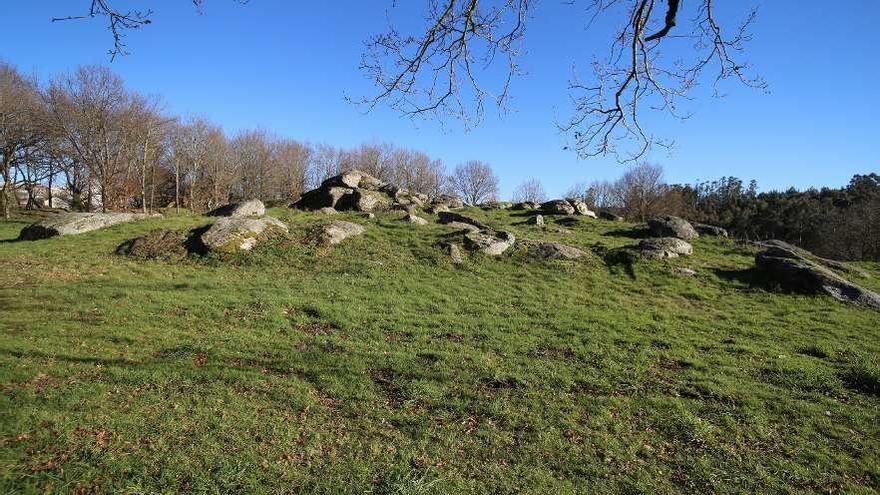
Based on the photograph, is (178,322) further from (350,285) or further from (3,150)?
(3,150)

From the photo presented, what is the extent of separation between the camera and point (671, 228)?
24.5 meters

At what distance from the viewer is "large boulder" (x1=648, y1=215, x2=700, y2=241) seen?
79.4 feet

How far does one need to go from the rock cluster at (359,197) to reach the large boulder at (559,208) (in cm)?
686

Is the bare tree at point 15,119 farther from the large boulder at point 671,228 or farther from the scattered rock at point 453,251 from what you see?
the large boulder at point 671,228

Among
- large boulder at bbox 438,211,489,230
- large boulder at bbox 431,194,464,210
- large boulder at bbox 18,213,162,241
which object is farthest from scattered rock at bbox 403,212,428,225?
large boulder at bbox 18,213,162,241

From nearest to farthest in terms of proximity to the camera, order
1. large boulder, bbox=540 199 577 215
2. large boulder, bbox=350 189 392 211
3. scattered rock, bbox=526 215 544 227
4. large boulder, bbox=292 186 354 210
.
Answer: scattered rock, bbox=526 215 544 227, large boulder, bbox=350 189 392 211, large boulder, bbox=292 186 354 210, large boulder, bbox=540 199 577 215

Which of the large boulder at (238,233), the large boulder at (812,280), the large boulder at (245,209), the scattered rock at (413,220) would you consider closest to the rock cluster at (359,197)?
the large boulder at (245,209)

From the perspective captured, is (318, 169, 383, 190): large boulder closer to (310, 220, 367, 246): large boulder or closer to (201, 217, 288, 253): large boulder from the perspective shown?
(310, 220, 367, 246): large boulder

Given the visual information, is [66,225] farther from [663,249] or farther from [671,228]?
[671,228]

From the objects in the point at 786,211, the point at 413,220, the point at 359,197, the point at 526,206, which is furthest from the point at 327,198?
the point at 786,211

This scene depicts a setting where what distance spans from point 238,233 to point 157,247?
2960 mm

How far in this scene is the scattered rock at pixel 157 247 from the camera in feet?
57.4

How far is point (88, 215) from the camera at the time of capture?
72.6ft

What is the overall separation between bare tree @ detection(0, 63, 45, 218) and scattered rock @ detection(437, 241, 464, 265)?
35.9 m
